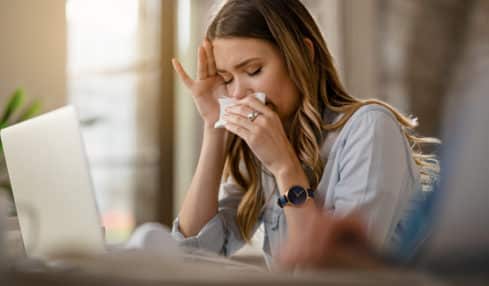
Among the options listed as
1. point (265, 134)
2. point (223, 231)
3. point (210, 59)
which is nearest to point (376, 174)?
point (265, 134)

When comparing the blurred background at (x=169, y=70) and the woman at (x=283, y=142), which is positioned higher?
the woman at (x=283, y=142)

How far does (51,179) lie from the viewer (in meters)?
1.07

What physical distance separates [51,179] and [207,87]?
2.30ft

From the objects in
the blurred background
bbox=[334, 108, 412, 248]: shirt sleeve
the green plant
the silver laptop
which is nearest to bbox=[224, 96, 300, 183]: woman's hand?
bbox=[334, 108, 412, 248]: shirt sleeve

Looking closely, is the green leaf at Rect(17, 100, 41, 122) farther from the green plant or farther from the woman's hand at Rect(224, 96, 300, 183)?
the woman's hand at Rect(224, 96, 300, 183)

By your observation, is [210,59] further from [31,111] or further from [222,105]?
[31,111]

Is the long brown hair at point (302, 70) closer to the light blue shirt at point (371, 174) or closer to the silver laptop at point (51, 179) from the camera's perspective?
the light blue shirt at point (371, 174)

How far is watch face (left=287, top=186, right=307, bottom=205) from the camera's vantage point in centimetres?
131

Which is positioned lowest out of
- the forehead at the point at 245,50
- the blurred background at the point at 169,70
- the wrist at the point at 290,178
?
the blurred background at the point at 169,70

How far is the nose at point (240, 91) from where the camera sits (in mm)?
1523

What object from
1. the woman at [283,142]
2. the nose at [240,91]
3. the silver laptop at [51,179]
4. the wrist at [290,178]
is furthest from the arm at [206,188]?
the silver laptop at [51,179]

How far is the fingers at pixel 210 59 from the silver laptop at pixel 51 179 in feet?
1.99

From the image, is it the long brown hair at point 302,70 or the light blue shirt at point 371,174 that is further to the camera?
the long brown hair at point 302,70

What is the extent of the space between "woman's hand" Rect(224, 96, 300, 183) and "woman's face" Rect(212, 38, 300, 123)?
41 millimetres
